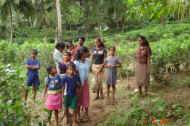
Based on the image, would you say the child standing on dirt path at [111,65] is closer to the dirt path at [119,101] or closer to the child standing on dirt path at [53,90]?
the dirt path at [119,101]

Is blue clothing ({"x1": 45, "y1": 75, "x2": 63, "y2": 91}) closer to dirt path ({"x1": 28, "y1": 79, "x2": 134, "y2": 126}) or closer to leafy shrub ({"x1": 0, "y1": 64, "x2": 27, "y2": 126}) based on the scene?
dirt path ({"x1": 28, "y1": 79, "x2": 134, "y2": 126})

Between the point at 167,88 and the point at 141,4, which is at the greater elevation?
the point at 141,4

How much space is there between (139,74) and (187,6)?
10.3ft

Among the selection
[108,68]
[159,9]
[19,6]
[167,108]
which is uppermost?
[19,6]

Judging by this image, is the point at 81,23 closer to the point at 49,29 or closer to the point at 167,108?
the point at 49,29

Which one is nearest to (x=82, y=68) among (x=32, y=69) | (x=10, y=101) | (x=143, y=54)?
(x=143, y=54)

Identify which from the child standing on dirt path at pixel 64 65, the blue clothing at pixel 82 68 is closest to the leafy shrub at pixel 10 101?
the child standing on dirt path at pixel 64 65

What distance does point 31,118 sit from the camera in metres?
6.09

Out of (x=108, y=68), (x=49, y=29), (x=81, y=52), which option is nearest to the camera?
(x=81, y=52)

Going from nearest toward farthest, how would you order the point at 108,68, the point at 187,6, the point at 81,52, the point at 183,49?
the point at 187,6, the point at 81,52, the point at 108,68, the point at 183,49

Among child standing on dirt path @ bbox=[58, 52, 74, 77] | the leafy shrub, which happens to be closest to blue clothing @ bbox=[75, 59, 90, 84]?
child standing on dirt path @ bbox=[58, 52, 74, 77]

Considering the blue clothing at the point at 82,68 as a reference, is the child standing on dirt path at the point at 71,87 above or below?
below

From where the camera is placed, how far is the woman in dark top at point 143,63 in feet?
35.7

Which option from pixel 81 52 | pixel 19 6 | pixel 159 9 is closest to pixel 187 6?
pixel 159 9
